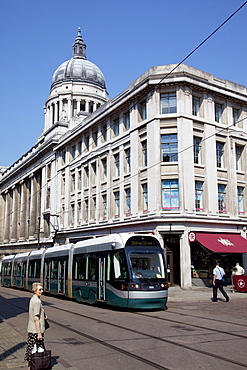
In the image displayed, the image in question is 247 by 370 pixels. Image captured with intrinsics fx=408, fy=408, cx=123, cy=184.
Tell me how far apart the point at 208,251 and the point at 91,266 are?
11.6 metres

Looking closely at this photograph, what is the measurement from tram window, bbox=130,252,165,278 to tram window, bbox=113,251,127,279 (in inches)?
13.8

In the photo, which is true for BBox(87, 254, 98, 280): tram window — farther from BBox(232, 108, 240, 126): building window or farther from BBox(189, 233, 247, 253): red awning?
BBox(232, 108, 240, 126): building window

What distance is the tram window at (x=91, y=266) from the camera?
59.8 feet

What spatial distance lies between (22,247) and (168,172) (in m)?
39.8

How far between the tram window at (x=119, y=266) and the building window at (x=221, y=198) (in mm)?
16673

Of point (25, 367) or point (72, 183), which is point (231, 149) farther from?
point (25, 367)

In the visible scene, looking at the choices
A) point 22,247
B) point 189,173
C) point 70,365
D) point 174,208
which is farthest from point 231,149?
point 22,247

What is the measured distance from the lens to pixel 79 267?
20.2 metres

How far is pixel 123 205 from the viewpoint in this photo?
33.5m

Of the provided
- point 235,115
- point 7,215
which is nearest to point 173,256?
point 235,115

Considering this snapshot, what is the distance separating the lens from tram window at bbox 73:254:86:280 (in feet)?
64.5

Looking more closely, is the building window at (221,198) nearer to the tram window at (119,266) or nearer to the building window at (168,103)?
the building window at (168,103)

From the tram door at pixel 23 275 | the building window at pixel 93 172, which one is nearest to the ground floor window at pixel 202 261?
the tram door at pixel 23 275

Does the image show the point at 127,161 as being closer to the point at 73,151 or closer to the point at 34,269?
the point at 34,269
